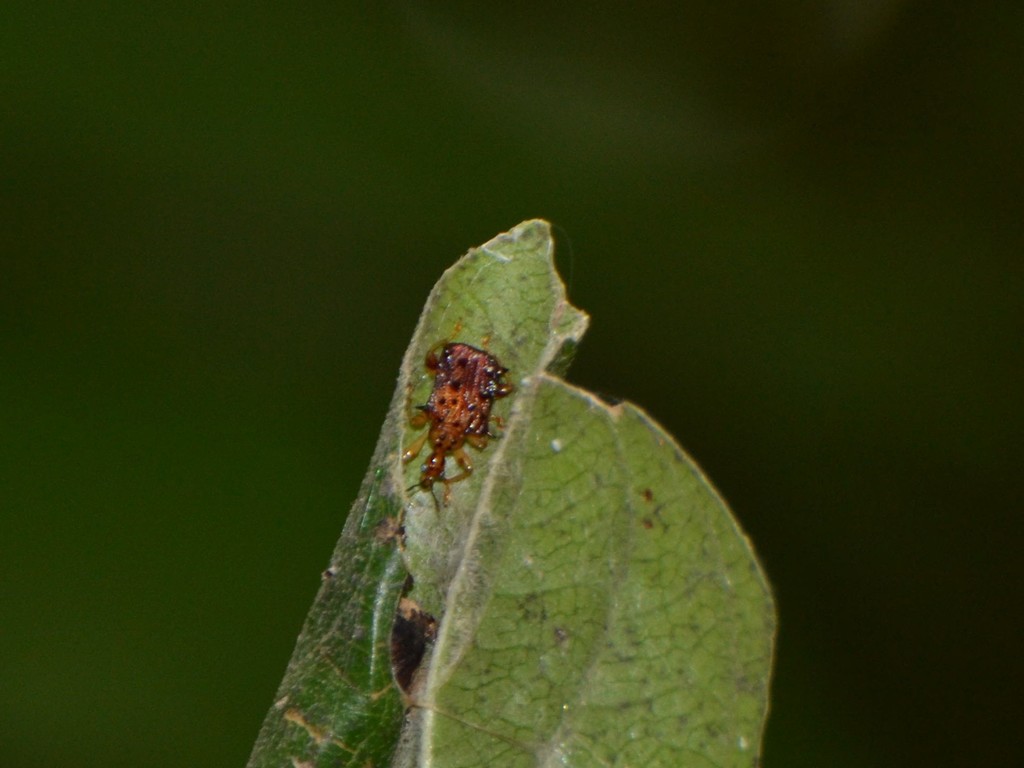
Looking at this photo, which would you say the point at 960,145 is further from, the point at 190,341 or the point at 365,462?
the point at 190,341

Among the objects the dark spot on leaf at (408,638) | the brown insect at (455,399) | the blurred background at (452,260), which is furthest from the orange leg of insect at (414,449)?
the blurred background at (452,260)

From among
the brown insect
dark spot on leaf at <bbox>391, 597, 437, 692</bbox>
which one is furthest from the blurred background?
dark spot on leaf at <bbox>391, 597, 437, 692</bbox>

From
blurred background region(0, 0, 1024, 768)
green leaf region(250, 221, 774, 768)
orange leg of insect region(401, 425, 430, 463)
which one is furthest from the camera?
blurred background region(0, 0, 1024, 768)

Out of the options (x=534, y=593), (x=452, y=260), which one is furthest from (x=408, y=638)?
(x=452, y=260)

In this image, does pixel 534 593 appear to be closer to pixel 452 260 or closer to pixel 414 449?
pixel 414 449

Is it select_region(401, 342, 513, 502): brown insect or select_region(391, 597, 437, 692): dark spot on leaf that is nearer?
select_region(391, 597, 437, 692): dark spot on leaf

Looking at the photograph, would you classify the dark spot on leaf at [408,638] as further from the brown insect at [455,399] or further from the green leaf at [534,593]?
the brown insect at [455,399]

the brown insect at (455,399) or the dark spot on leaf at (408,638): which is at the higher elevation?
the brown insect at (455,399)

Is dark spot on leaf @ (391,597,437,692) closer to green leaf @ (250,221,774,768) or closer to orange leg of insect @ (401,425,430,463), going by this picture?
green leaf @ (250,221,774,768)
